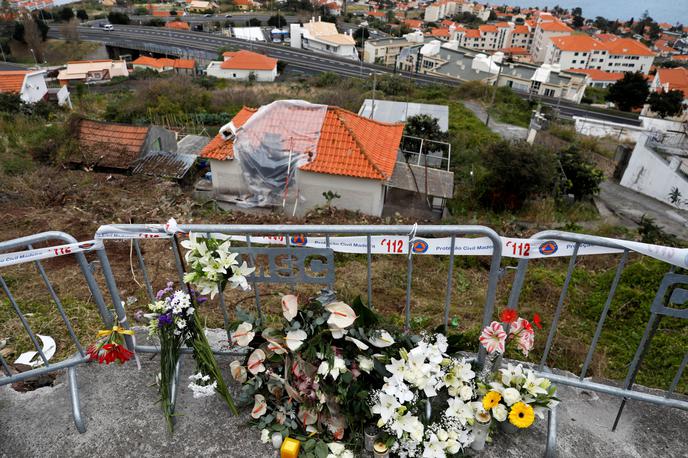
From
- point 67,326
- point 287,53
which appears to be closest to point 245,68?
point 287,53

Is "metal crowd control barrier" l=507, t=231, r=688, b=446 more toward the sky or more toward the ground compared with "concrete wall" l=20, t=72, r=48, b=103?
more toward the sky

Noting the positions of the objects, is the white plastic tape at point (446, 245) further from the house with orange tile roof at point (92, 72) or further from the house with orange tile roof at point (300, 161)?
the house with orange tile roof at point (92, 72)

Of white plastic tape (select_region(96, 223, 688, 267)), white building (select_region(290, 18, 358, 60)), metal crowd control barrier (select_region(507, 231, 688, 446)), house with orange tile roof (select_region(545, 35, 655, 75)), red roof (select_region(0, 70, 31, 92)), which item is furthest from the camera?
house with orange tile roof (select_region(545, 35, 655, 75))

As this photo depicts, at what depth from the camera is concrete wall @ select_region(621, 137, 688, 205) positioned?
50.7 feet

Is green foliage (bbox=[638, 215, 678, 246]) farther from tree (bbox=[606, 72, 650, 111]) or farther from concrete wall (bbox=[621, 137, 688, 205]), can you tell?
tree (bbox=[606, 72, 650, 111])

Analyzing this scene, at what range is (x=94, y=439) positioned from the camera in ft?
8.30

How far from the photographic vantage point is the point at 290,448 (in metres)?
2.32

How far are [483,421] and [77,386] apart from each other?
2.81 metres

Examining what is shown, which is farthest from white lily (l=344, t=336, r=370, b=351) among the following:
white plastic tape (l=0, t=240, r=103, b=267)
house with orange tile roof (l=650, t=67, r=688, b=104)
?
house with orange tile roof (l=650, t=67, r=688, b=104)

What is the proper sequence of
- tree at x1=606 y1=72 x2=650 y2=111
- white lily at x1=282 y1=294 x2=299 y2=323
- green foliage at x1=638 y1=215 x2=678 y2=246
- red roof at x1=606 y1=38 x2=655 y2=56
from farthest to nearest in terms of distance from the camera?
red roof at x1=606 y1=38 x2=655 y2=56, tree at x1=606 y1=72 x2=650 y2=111, green foliage at x1=638 y1=215 x2=678 y2=246, white lily at x1=282 y1=294 x2=299 y2=323

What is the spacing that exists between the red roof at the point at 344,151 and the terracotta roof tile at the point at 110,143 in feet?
8.04

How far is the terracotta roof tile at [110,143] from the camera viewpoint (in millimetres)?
10992

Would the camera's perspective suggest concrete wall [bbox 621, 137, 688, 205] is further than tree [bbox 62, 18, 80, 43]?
No

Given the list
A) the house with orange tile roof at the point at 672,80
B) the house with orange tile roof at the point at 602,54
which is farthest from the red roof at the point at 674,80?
the house with orange tile roof at the point at 602,54
